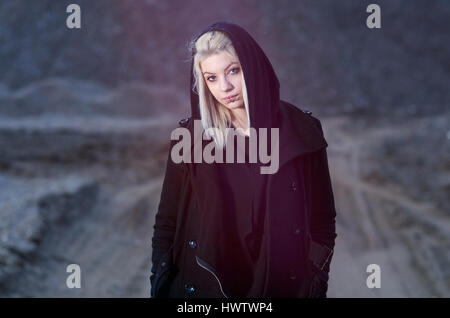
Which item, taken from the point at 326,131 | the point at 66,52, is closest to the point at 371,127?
the point at 326,131

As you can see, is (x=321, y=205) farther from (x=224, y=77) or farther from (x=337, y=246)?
(x=337, y=246)

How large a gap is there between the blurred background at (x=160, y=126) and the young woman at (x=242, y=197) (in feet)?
2.26

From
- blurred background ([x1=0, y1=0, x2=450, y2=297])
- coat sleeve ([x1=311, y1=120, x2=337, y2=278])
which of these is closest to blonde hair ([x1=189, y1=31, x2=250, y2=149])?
coat sleeve ([x1=311, y1=120, x2=337, y2=278])

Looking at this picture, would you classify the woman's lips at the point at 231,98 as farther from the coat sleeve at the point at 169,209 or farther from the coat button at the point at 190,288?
the coat button at the point at 190,288

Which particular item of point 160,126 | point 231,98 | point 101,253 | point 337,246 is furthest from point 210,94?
point 160,126

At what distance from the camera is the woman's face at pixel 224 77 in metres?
2.33

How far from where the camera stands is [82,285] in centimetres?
662

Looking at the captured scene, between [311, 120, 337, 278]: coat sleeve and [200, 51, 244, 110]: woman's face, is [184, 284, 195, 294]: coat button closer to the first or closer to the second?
[311, 120, 337, 278]: coat sleeve

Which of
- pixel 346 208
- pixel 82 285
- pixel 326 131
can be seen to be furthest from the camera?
pixel 326 131

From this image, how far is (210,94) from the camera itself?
8.10 ft

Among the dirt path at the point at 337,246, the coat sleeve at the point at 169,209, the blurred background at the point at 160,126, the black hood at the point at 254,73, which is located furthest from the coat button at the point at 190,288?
the dirt path at the point at 337,246

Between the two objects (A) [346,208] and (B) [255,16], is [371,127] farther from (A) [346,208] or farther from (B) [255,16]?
(B) [255,16]

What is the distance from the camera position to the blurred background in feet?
24.0

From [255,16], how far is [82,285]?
14973 millimetres
